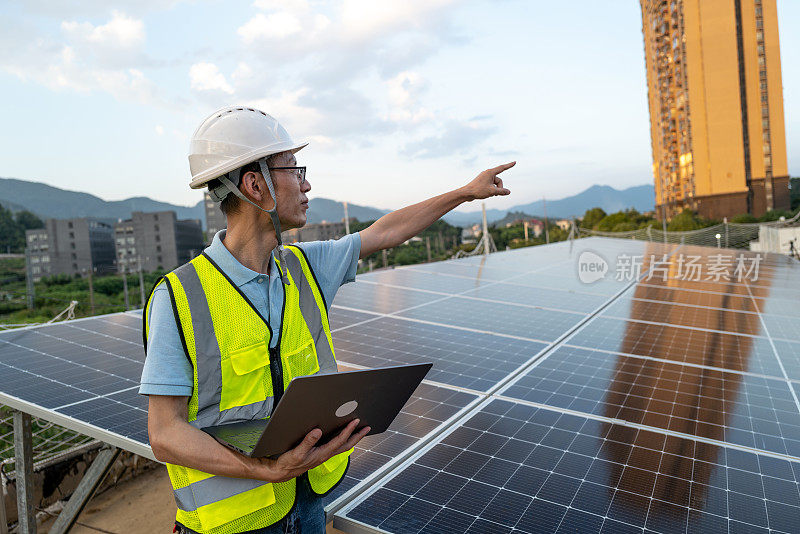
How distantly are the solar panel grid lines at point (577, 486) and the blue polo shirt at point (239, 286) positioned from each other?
3.31 ft

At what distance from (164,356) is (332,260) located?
2.91ft

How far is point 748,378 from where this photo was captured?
4.02 m

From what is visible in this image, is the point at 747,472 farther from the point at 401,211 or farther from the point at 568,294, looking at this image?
the point at 568,294

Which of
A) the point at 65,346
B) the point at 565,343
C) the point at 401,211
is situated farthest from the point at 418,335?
the point at 65,346

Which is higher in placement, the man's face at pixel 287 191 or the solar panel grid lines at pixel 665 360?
the man's face at pixel 287 191

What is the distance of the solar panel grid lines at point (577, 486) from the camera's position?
2.17 m

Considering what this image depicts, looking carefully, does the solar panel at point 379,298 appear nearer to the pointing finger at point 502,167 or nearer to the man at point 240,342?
the pointing finger at point 502,167

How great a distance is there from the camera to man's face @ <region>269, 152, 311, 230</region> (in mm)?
1893

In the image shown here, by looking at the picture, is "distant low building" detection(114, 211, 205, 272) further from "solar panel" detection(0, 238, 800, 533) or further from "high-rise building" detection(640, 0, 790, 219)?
"solar panel" detection(0, 238, 800, 533)

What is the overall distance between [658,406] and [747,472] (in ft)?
2.68

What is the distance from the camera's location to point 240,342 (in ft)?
Result: 5.66

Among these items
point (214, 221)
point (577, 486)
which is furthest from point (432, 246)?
point (577, 486)

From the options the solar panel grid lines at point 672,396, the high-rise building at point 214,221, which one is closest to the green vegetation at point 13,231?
the high-rise building at point 214,221

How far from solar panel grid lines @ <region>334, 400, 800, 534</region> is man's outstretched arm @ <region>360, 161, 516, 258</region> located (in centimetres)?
116
